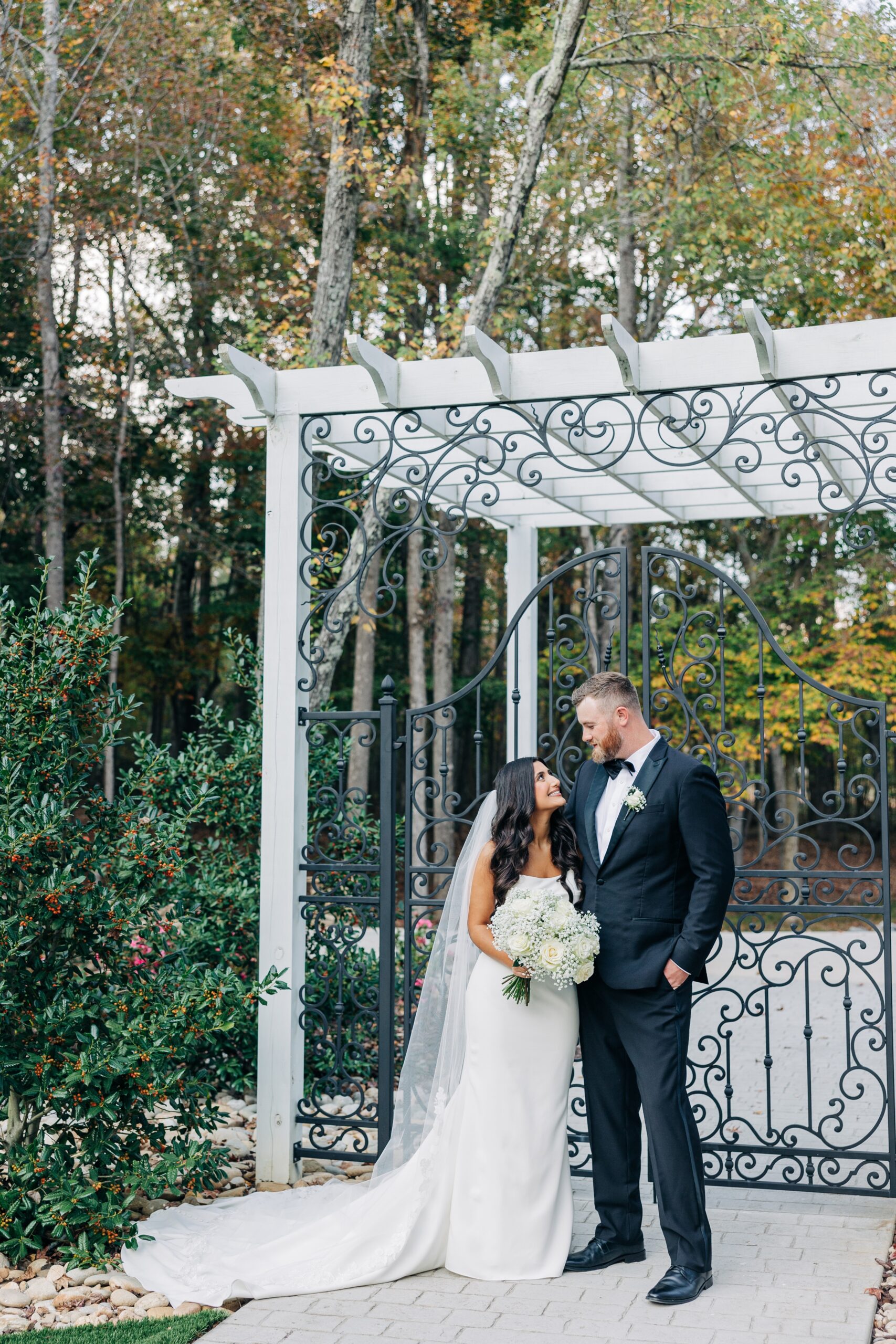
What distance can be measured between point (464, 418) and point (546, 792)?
2362mm

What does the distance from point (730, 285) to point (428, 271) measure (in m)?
3.89

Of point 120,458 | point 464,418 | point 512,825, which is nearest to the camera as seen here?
point 512,825

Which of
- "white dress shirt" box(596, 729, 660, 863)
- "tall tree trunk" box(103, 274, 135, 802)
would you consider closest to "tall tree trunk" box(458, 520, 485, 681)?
"tall tree trunk" box(103, 274, 135, 802)

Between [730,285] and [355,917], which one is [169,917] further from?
[730,285]

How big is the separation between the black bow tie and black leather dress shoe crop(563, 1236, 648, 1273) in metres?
1.58

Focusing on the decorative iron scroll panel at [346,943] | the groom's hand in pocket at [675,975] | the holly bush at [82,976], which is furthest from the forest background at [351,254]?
the groom's hand in pocket at [675,975]

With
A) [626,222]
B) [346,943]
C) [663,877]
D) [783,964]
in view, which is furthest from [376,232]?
[663,877]

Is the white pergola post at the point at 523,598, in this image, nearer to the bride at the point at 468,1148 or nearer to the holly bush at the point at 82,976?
the bride at the point at 468,1148

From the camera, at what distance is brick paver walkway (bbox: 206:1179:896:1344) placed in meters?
3.66

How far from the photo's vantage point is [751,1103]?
23.2 ft

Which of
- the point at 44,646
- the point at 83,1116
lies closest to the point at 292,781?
the point at 44,646

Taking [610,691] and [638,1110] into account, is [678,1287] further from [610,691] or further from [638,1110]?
[610,691]

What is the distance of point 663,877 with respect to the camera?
4.14 m

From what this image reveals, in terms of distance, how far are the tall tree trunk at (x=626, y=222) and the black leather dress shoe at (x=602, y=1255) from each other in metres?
12.0
